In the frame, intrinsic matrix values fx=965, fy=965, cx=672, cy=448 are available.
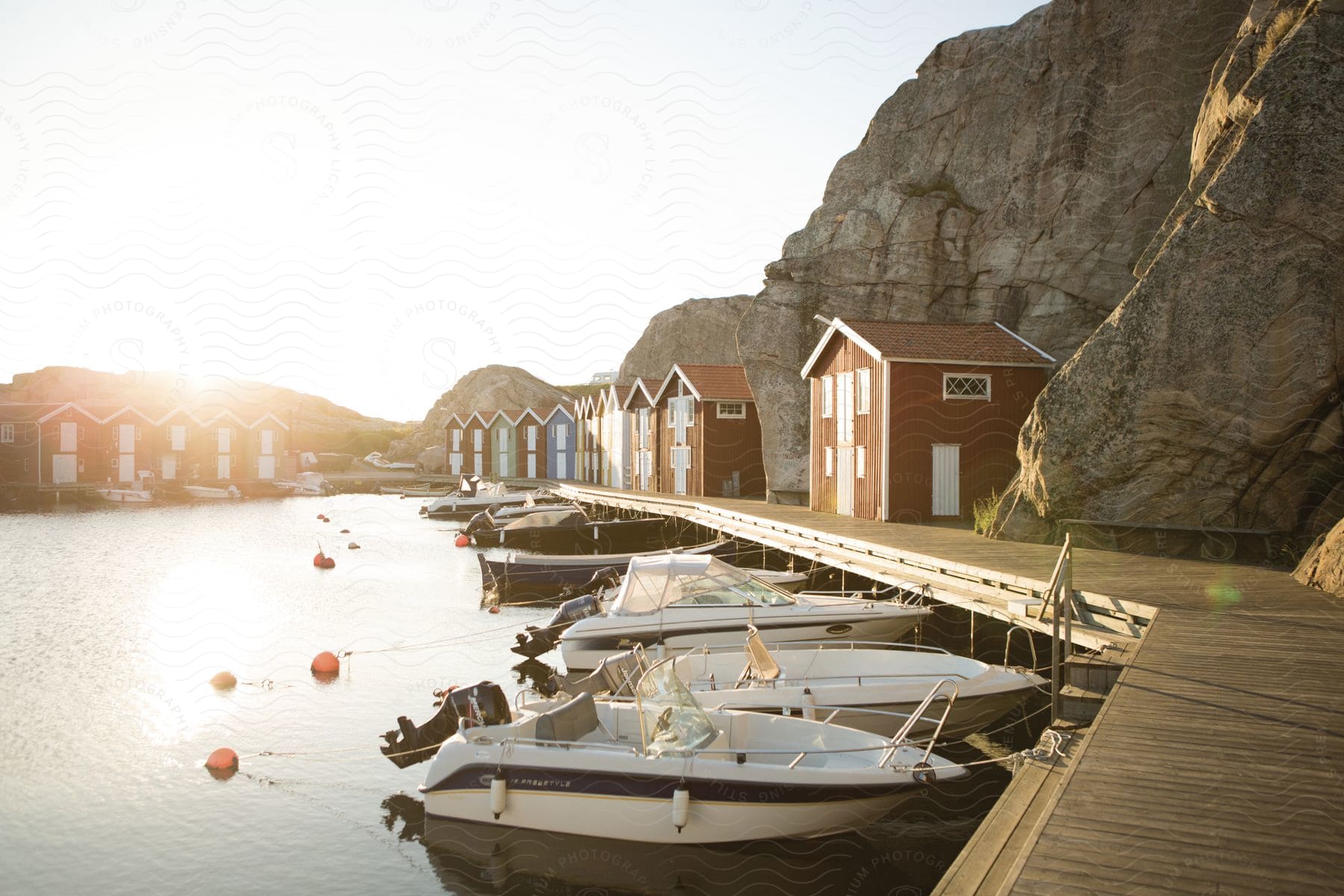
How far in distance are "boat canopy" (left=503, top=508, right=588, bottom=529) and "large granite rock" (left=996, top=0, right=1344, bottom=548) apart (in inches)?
886

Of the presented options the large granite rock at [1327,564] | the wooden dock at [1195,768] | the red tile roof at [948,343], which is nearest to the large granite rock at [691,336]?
the red tile roof at [948,343]

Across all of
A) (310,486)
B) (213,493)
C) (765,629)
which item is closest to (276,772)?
(765,629)

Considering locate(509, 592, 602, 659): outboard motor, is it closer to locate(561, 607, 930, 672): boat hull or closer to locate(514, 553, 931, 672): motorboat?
locate(514, 553, 931, 672): motorboat

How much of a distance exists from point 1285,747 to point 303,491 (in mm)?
84948

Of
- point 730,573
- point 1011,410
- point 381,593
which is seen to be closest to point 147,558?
point 381,593

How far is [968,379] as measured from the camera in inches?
1028

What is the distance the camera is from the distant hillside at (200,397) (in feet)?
287

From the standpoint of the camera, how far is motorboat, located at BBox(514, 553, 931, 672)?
56.3 ft

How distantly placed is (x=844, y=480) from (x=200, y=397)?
7591 cm

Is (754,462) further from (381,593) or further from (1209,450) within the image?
(1209,450)

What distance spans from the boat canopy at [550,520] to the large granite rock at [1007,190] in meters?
7.90

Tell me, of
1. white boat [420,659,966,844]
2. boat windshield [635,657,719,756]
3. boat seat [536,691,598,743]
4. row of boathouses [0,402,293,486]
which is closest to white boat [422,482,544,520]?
row of boathouses [0,402,293,486]

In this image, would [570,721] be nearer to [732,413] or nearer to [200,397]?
[732,413]

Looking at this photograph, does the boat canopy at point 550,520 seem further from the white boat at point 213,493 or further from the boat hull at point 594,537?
the white boat at point 213,493
